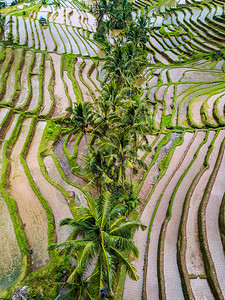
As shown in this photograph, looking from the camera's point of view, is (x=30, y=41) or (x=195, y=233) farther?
(x=30, y=41)

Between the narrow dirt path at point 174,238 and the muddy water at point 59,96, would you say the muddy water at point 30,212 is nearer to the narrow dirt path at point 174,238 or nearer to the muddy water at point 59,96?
the narrow dirt path at point 174,238

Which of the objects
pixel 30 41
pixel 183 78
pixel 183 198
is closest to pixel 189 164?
pixel 183 198

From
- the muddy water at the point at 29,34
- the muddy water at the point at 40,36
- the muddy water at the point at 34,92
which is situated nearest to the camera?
the muddy water at the point at 34,92

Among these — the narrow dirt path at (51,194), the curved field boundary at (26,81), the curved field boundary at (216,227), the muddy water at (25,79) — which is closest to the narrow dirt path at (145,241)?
the curved field boundary at (216,227)

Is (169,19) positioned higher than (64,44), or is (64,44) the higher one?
(169,19)

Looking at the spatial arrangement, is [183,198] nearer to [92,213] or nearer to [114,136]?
[114,136]

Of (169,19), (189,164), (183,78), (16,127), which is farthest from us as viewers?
(169,19)

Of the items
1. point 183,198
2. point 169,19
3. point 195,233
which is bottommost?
point 195,233
